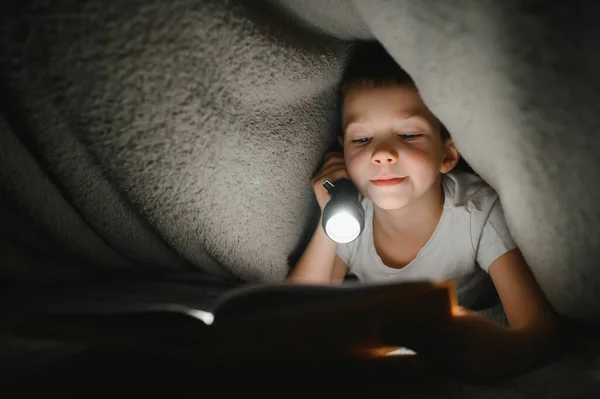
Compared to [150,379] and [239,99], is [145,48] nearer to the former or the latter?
[239,99]

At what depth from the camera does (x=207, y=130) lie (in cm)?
62

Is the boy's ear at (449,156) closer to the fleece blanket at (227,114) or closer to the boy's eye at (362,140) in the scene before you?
the boy's eye at (362,140)

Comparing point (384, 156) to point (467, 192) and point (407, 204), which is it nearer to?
point (407, 204)

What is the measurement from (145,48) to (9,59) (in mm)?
147

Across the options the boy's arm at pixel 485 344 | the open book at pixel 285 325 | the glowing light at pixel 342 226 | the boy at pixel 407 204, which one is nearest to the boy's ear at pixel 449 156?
the boy at pixel 407 204

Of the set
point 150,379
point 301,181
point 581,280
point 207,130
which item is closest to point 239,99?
point 207,130

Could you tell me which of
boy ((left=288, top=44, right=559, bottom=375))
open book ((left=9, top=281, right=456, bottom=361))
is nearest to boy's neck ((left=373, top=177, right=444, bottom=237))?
boy ((left=288, top=44, right=559, bottom=375))

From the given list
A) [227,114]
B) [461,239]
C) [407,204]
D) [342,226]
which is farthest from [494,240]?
[227,114]

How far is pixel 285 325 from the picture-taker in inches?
16.1

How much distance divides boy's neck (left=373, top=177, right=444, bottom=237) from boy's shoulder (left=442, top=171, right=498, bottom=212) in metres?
0.02

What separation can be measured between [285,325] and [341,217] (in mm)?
436

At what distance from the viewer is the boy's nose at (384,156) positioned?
773mm

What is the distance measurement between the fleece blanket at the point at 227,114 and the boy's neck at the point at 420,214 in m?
0.31

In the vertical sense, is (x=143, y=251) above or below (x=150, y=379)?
above
